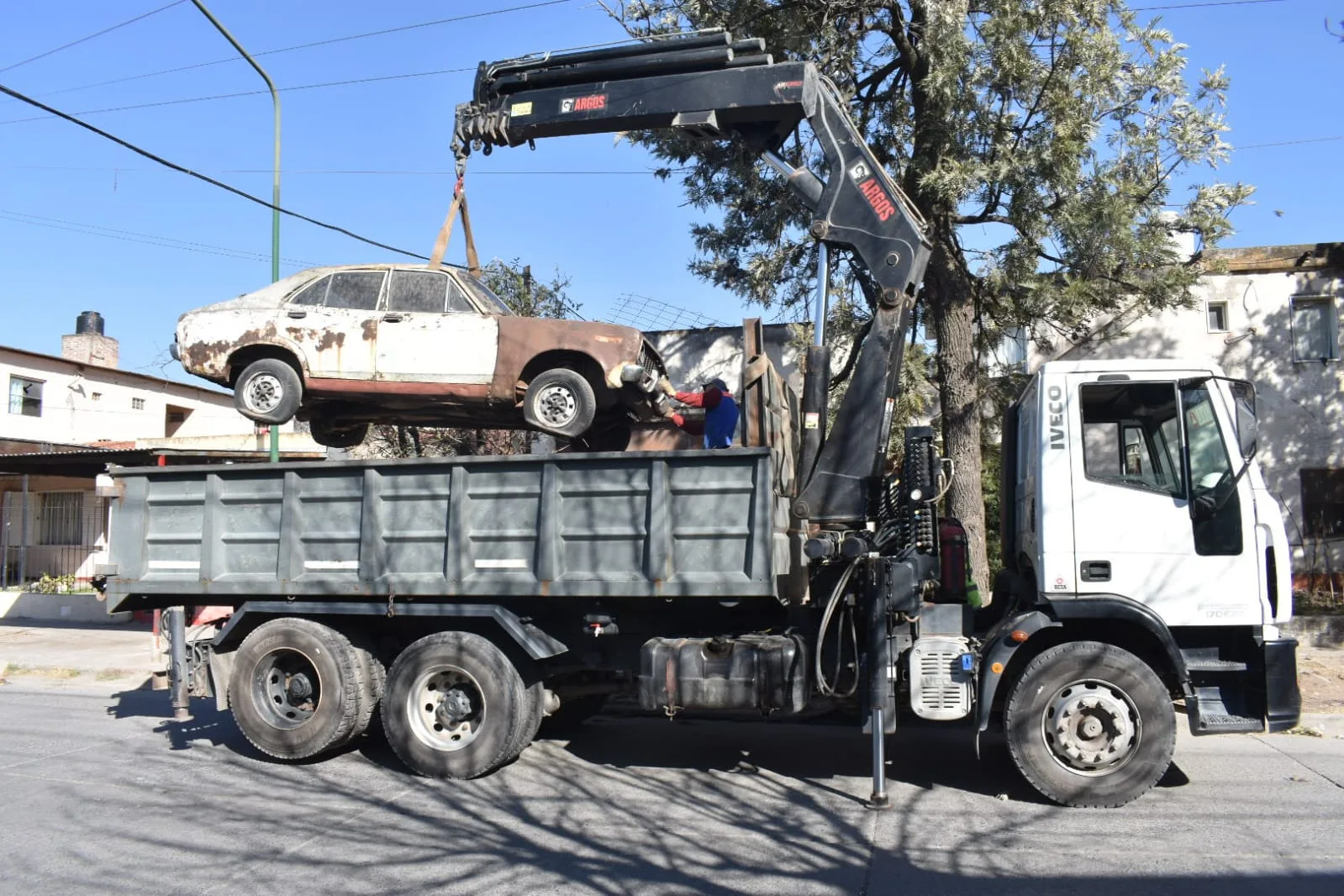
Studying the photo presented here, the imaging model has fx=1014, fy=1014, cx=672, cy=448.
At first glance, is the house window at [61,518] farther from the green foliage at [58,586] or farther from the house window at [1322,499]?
the house window at [1322,499]

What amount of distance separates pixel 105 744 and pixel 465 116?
19.0 ft

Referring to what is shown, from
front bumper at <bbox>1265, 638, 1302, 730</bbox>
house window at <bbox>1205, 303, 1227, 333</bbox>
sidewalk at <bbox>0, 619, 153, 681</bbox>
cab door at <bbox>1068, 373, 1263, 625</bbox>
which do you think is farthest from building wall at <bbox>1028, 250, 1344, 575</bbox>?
sidewalk at <bbox>0, 619, 153, 681</bbox>

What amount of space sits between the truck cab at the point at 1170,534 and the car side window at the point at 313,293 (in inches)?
248

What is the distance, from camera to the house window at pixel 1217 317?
16953 millimetres

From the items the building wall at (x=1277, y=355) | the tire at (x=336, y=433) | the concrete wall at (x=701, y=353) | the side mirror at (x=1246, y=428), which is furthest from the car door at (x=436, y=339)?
the building wall at (x=1277, y=355)

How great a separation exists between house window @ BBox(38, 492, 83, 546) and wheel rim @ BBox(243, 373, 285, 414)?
15707mm

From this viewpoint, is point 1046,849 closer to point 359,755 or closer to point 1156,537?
point 1156,537

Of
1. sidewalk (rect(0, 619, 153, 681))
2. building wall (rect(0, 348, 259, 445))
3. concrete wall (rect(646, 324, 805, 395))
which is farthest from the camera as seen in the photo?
building wall (rect(0, 348, 259, 445))

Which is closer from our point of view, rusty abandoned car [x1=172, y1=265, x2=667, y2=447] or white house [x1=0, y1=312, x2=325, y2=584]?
rusty abandoned car [x1=172, y1=265, x2=667, y2=447]

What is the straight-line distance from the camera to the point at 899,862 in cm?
503

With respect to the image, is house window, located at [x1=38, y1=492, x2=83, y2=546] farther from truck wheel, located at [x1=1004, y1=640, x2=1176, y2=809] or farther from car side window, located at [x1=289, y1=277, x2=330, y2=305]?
truck wheel, located at [x1=1004, y1=640, x2=1176, y2=809]

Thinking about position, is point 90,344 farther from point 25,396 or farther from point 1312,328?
point 1312,328

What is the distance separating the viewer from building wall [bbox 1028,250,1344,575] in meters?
16.5

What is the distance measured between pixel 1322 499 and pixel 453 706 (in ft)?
51.2
